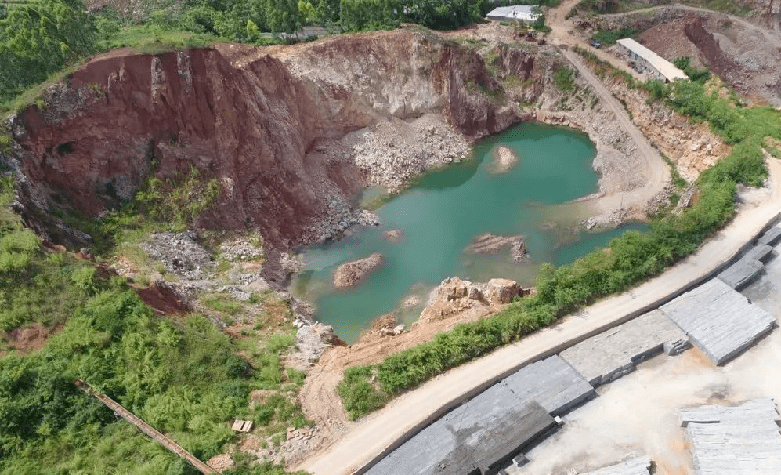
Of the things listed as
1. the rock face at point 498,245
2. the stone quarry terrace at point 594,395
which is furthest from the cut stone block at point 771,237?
the rock face at point 498,245

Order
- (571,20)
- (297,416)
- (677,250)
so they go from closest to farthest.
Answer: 1. (297,416)
2. (677,250)
3. (571,20)

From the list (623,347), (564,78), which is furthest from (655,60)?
(623,347)

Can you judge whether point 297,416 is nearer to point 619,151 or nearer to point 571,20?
point 619,151

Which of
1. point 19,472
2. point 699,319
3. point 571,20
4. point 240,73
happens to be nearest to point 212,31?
point 240,73

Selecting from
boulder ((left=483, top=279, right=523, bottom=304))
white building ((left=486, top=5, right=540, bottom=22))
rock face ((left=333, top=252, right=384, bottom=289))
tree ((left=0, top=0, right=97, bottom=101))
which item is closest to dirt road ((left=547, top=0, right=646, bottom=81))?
white building ((left=486, top=5, right=540, bottom=22))

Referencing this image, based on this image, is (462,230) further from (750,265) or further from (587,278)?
(750,265)

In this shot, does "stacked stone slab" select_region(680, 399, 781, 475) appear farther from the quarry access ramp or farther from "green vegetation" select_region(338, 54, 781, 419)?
"green vegetation" select_region(338, 54, 781, 419)

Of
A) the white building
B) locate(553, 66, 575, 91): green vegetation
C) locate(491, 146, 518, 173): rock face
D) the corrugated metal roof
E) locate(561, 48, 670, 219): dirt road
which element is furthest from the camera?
the white building

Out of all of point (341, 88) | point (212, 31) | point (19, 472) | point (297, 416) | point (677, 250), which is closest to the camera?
point (19, 472)
